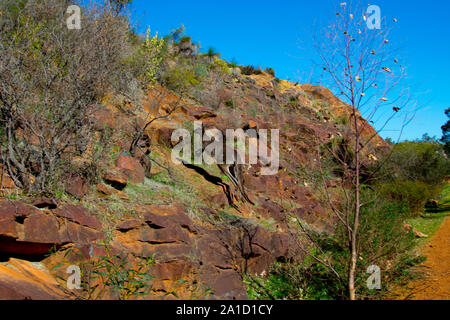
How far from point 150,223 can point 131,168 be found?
196cm

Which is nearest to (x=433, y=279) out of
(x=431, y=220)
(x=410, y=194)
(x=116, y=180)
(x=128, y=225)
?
(x=128, y=225)

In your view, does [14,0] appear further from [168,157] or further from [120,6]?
[168,157]

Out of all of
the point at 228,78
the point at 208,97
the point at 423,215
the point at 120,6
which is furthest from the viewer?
the point at 228,78

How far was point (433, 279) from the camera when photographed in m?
6.07

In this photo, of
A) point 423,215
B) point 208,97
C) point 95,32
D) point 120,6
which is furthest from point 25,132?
point 423,215

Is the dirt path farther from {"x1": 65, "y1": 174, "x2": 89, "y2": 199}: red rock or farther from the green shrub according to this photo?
{"x1": 65, "y1": 174, "x2": 89, "y2": 199}: red rock

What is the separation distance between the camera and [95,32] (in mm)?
6391

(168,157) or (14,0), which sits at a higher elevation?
(14,0)

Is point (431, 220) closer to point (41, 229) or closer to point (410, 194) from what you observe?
point (410, 194)

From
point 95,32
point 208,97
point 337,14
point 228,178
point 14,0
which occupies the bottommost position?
point 228,178

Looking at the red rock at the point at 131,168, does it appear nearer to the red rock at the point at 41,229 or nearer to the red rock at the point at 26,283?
the red rock at the point at 41,229

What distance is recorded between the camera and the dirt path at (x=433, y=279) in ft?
17.5

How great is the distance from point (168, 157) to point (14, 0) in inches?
250

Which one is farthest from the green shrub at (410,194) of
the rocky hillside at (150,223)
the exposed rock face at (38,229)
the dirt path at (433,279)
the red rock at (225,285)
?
the exposed rock face at (38,229)
